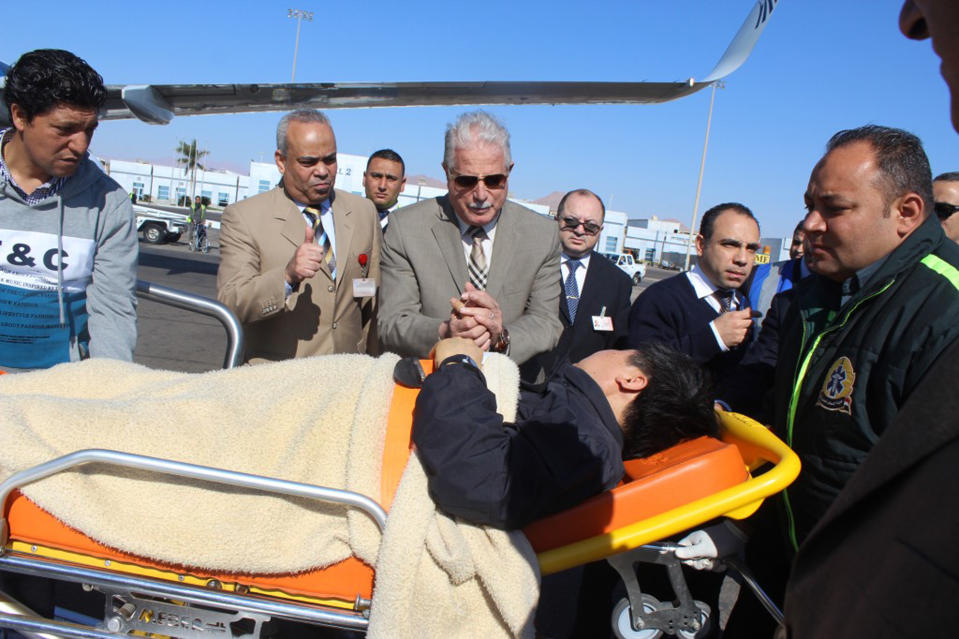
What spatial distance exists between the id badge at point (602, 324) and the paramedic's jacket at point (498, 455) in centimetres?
208

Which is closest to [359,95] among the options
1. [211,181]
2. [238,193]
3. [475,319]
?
[475,319]

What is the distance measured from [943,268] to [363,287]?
2.43 metres

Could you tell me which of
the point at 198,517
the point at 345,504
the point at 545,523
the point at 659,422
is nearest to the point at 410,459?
the point at 345,504

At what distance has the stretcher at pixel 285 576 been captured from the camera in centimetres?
168

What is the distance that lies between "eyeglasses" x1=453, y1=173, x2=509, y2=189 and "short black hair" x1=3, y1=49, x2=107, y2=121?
1489 millimetres

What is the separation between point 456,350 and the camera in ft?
7.13

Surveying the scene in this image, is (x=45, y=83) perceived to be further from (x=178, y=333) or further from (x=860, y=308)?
(x=178, y=333)

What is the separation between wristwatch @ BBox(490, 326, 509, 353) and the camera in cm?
273

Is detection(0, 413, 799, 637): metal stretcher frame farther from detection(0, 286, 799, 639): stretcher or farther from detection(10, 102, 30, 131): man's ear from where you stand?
detection(10, 102, 30, 131): man's ear

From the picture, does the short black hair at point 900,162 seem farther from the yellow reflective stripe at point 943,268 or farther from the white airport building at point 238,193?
the white airport building at point 238,193

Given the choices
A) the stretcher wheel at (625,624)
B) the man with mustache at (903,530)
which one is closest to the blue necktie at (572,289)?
the stretcher wheel at (625,624)

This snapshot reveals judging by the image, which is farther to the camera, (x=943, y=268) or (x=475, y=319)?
(x=475, y=319)

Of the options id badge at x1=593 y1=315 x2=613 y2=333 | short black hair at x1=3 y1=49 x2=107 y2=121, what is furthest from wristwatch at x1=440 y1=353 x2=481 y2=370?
id badge at x1=593 y1=315 x2=613 y2=333

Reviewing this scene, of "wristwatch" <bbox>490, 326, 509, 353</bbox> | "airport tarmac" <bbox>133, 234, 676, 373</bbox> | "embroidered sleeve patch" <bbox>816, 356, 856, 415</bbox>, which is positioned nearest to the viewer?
"embroidered sleeve patch" <bbox>816, 356, 856, 415</bbox>
